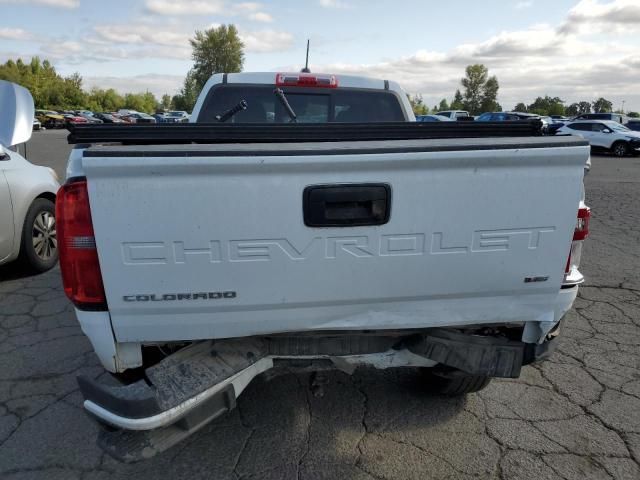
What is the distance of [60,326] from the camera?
13.7ft

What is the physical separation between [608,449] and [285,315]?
78.9 inches

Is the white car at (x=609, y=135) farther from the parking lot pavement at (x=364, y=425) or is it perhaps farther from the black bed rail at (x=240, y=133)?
the black bed rail at (x=240, y=133)

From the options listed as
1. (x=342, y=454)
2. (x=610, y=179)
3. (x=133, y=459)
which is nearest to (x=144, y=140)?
(x=133, y=459)

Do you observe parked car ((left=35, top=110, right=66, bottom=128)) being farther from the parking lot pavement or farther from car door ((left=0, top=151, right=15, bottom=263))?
the parking lot pavement

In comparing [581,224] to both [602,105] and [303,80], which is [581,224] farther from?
[602,105]

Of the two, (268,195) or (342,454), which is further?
(342,454)

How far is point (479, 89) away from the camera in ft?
266

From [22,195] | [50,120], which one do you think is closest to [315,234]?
[22,195]

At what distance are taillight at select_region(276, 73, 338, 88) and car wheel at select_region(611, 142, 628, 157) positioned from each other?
73.7 ft

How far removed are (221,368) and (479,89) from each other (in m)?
87.1

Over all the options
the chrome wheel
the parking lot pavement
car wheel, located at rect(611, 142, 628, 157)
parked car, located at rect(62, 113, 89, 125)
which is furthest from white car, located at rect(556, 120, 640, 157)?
the chrome wheel

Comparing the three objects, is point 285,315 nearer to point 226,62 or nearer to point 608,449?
point 608,449

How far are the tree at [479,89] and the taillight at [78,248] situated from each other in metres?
83.9

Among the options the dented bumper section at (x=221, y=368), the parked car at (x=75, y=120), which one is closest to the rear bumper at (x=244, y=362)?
the dented bumper section at (x=221, y=368)
